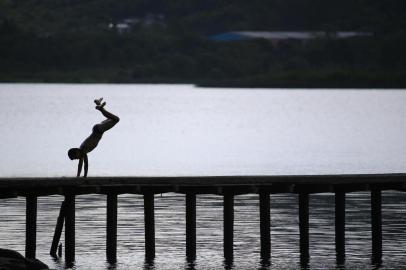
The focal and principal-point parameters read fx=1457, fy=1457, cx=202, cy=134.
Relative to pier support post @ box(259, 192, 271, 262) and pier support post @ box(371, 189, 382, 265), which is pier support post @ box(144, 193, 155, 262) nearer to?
pier support post @ box(259, 192, 271, 262)

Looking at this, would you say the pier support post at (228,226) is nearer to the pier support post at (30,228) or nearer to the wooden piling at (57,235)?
the wooden piling at (57,235)

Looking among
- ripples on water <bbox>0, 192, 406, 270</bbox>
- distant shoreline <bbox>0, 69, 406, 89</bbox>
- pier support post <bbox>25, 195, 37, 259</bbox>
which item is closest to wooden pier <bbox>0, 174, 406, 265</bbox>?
pier support post <bbox>25, 195, 37, 259</bbox>

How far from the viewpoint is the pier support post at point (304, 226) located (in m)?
34.9

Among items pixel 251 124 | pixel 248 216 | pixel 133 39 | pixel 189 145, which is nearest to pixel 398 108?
pixel 251 124

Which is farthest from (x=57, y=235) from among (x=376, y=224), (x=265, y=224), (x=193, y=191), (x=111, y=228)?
(x=376, y=224)

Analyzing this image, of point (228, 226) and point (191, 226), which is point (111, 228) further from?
point (228, 226)

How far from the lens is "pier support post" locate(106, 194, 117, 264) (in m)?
34.1

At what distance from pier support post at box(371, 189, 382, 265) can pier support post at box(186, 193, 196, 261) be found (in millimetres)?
4409

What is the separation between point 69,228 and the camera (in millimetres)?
34750

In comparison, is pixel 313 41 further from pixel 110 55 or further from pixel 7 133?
pixel 7 133

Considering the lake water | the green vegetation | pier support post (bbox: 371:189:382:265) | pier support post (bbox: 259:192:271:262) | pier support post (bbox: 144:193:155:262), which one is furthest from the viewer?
the green vegetation

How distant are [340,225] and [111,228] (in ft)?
18.8

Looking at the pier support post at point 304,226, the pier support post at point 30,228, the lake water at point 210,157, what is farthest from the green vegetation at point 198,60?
the pier support post at point 30,228

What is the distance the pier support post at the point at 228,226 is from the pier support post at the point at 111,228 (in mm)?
2627
